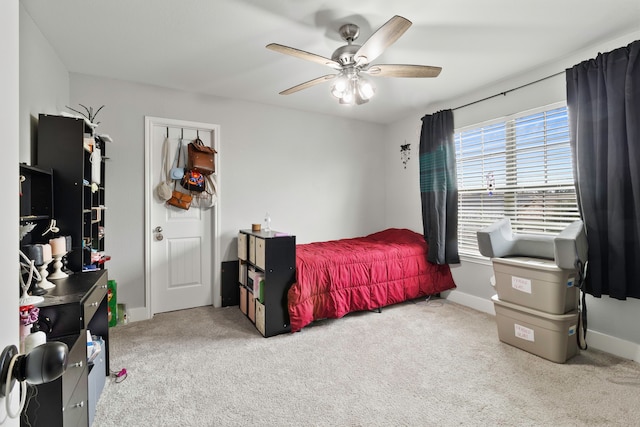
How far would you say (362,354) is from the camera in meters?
2.39

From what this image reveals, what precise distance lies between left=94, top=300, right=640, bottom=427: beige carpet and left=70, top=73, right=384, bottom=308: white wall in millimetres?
1035

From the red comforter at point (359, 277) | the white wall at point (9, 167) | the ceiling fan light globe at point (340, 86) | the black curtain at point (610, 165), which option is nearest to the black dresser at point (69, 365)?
the white wall at point (9, 167)

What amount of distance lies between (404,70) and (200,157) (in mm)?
2251

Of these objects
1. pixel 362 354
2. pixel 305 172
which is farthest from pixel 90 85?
pixel 362 354

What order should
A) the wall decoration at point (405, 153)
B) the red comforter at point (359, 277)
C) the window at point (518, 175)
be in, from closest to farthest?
1. the window at point (518, 175)
2. the red comforter at point (359, 277)
3. the wall decoration at point (405, 153)

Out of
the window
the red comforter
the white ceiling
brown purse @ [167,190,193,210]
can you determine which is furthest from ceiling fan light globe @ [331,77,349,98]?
brown purse @ [167,190,193,210]

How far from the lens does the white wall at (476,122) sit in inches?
91.9

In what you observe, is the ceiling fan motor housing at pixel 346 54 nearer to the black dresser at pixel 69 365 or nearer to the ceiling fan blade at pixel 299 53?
the ceiling fan blade at pixel 299 53

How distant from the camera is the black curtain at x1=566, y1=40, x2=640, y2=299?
216 cm

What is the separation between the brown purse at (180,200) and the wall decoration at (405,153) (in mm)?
2856

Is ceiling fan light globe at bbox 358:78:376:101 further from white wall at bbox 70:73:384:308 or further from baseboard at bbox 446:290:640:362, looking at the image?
baseboard at bbox 446:290:640:362

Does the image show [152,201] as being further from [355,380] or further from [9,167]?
[9,167]

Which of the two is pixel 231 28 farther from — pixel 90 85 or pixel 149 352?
pixel 149 352

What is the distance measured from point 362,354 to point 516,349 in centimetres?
125
